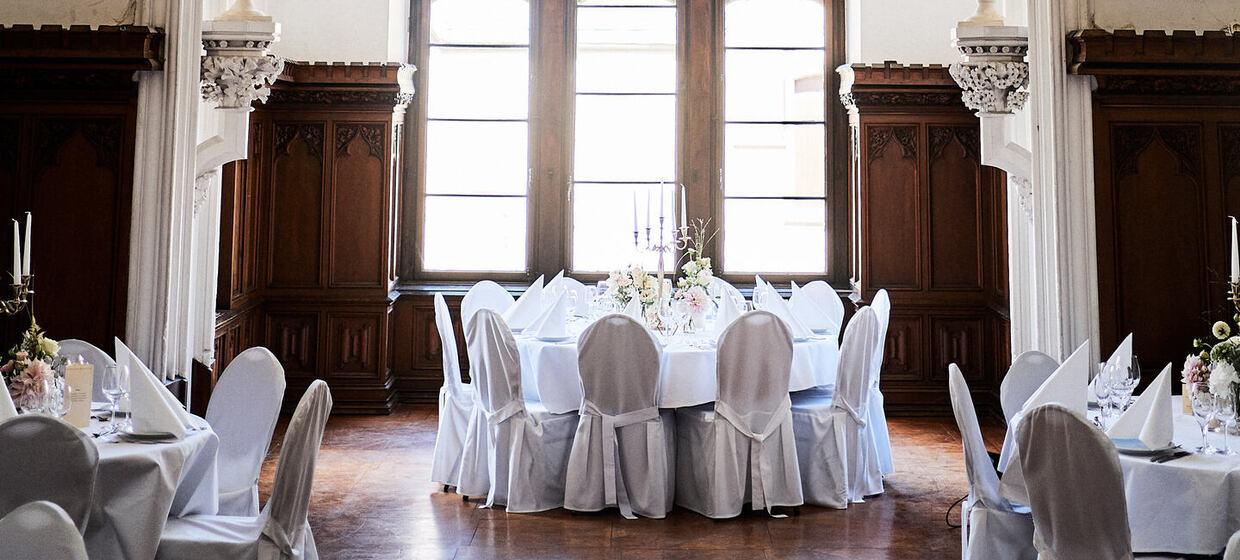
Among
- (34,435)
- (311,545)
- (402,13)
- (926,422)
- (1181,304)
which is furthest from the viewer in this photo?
(402,13)

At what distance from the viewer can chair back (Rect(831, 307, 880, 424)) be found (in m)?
4.86

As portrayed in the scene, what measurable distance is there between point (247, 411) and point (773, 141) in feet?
17.3

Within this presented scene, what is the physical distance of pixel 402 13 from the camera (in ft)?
25.8

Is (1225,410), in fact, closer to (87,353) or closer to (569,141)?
(87,353)

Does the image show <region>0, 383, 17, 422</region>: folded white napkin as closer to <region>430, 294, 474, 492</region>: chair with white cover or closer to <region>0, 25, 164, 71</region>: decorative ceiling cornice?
<region>0, 25, 164, 71</region>: decorative ceiling cornice

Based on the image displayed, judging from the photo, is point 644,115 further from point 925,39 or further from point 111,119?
point 111,119

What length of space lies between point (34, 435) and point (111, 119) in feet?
8.75

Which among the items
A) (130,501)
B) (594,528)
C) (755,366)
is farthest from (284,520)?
(755,366)

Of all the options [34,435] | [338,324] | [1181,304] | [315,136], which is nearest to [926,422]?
[1181,304]

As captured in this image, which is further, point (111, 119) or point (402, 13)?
point (402, 13)

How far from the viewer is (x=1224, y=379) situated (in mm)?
3004

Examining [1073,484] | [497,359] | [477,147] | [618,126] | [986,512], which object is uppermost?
[618,126]

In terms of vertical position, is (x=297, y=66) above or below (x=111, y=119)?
above

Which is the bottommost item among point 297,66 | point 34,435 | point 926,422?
point 926,422
